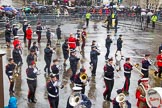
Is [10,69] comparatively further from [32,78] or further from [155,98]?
[155,98]

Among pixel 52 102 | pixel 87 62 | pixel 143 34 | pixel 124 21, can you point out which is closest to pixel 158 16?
pixel 124 21

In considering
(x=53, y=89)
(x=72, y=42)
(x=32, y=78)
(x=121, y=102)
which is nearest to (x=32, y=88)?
(x=32, y=78)

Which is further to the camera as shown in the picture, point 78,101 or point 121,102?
point 121,102

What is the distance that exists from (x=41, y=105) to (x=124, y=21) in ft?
105

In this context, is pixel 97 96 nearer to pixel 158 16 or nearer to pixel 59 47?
pixel 59 47

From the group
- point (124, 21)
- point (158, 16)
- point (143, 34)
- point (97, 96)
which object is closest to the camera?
point (97, 96)

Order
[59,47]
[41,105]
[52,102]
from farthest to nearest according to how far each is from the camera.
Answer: [59,47]
[41,105]
[52,102]

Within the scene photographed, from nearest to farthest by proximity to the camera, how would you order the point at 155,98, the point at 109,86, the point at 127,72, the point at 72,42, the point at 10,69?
the point at 155,98
the point at 109,86
the point at 10,69
the point at 127,72
the point at 72,42

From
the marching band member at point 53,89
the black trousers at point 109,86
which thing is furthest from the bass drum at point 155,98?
the black trousers at point 109,86

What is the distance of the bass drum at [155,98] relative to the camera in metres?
10.0

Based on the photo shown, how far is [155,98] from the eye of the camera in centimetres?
1029

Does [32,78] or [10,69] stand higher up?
[10,69]

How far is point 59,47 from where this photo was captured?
26.5 meters

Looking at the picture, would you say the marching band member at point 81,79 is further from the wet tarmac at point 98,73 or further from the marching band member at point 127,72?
the marching band member at point 127,72
